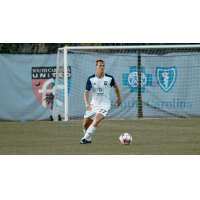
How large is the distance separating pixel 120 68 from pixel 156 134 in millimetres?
5646

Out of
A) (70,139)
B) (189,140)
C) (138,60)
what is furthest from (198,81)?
(70,139)

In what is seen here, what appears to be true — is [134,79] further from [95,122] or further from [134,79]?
[95,122]

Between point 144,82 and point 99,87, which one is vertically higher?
point 144,82

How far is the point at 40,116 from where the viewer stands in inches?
562

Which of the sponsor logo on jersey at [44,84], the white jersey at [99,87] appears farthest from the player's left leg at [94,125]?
the sponsor logo on jersey at [44,84]

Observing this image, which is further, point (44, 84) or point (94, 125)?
point (44, 84)

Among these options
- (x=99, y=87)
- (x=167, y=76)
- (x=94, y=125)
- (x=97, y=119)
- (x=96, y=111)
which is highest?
(x=167, y=76)

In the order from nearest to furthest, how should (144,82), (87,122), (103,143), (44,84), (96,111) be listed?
(103,143), (96,111), (87,122), (44,84), (144,82)

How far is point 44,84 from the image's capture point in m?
14.2

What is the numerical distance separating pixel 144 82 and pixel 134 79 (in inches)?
16.7

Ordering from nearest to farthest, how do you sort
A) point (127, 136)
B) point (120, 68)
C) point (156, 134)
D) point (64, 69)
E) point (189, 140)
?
point (127, 136), point (189, 140), point (156, 134), point (64, 69), point (120, 68)

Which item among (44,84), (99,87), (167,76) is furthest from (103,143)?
(167,76)

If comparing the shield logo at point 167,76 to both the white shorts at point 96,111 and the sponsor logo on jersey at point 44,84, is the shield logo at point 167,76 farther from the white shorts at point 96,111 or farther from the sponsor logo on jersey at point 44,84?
the white shorts at point 96,111

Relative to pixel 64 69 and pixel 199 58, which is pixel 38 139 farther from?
pixel 199 58
